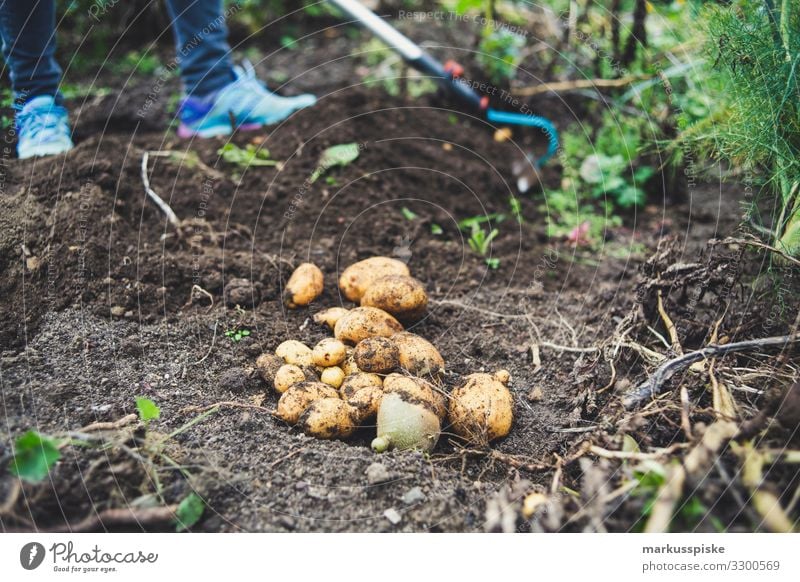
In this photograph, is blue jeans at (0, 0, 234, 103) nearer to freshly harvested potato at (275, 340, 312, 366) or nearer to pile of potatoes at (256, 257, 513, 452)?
freshly harvested potato at (275, 340, 312, 366)

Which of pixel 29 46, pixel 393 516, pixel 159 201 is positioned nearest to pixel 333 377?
pixel 393 516

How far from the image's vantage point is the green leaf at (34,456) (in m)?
1.68

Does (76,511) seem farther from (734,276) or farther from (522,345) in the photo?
(734,276)

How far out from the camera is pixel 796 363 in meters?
2.12

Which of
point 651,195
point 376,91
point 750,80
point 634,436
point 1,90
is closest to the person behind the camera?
point 634,436

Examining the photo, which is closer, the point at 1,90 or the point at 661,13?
the point at 1,90

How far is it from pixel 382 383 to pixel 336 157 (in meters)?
1.72

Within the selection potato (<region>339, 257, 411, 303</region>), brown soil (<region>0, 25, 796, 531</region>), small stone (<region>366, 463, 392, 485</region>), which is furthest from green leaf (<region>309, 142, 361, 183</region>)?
small stone (<region>366, 463, 392, 485</region>)

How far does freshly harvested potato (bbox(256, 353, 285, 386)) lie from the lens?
2326 millimetres

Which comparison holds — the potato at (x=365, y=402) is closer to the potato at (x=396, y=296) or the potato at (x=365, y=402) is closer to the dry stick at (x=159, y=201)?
the potato at (x=396, y=296)

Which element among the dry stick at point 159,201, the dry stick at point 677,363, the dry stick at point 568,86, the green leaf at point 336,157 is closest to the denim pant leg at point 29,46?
the dry stick at point 159,201

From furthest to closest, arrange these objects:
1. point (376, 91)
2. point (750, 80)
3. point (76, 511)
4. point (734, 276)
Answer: point (376, 91), point (750, 80), point (734, 276), point (76, 511)
